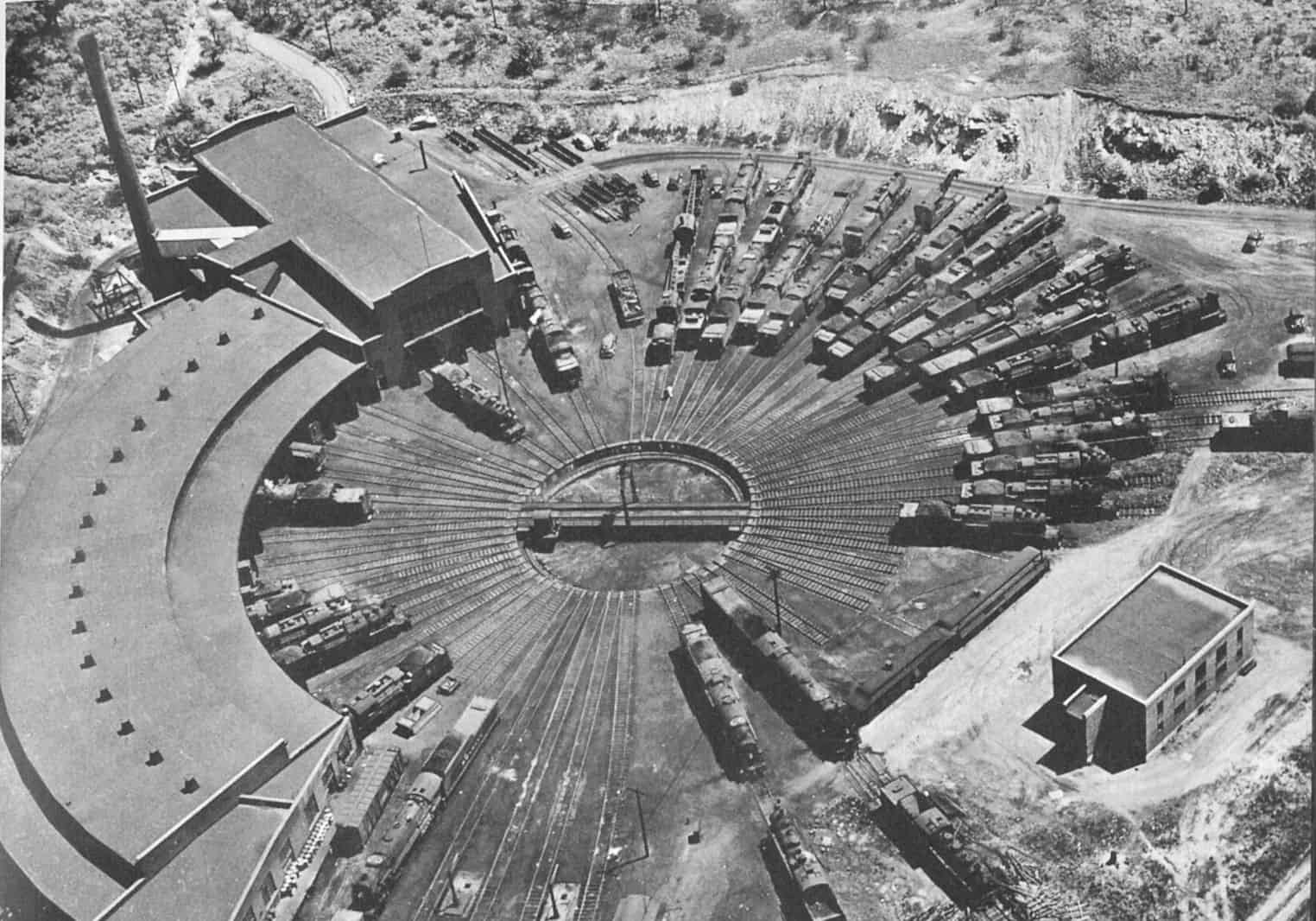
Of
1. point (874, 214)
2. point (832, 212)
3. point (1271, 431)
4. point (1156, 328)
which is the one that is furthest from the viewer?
point (832, 212)

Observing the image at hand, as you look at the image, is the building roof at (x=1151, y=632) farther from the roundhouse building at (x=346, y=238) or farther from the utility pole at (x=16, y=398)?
the utility pole at (x=16, y=398)

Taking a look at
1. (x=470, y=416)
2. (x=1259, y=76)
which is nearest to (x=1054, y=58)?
(x=1259, y=76)

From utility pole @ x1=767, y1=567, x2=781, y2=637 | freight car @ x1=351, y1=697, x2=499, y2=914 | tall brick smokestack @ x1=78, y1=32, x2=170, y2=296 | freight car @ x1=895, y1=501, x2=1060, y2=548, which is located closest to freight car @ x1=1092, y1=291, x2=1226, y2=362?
freight car @ x1=895, y1=501, x2=1060, y2=548

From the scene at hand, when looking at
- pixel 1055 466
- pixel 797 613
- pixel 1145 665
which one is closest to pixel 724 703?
pixel 797 613

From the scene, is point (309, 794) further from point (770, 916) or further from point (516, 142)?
point (516, 142)

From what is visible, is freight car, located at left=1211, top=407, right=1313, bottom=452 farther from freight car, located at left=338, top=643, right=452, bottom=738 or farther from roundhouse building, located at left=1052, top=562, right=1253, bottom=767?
freight car, located at left=338, top=643, right=452, bottom=738

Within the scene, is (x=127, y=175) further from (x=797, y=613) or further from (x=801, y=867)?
(x=801, y=867)

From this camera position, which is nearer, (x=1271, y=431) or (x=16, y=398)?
(x=1271, y=431)

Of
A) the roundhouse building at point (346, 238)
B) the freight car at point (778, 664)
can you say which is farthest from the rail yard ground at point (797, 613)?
the roundhouse building at point (346, 238)
